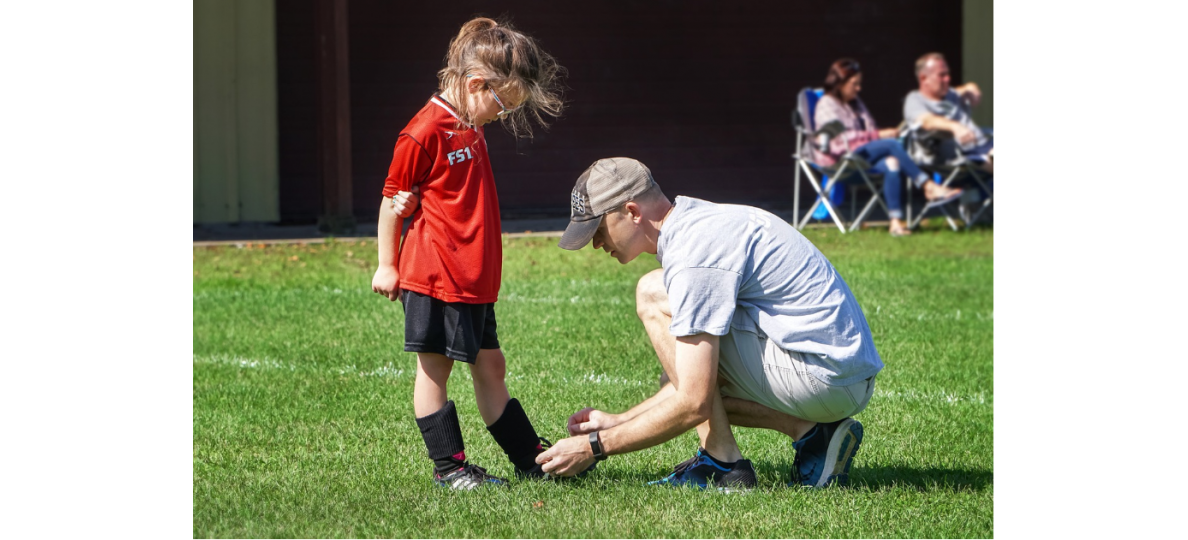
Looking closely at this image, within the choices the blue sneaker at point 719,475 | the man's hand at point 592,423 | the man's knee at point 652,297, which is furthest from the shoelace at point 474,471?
the man's knee at point 652,297

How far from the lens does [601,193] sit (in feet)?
10.1

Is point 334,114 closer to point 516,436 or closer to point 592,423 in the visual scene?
point 516,436

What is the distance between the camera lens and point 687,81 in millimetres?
12375

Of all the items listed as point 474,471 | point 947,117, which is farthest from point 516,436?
point 947,117

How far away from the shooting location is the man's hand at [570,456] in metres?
3.14

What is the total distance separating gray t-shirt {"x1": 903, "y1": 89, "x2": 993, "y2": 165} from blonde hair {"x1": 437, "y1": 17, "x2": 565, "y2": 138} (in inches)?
287

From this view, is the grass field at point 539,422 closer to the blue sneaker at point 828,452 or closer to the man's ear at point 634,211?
the blue sneaker at point 828,452

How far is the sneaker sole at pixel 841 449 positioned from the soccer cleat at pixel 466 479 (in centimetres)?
96

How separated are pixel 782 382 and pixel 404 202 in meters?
1.19

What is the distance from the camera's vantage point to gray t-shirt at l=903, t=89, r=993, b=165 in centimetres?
996

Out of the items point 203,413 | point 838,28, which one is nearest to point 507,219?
point 838,28

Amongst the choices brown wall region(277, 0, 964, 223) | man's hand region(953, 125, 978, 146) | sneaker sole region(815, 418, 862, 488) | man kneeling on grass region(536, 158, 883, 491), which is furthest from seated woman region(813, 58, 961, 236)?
man kneeling on grass region(536, 158, 883, 491)

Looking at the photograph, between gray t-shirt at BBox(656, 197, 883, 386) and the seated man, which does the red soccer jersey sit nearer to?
gray t-shirt at BBox(656, 197, 883, 386)

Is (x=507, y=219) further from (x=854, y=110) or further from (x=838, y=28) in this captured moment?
(x=838, y=28)
